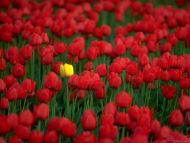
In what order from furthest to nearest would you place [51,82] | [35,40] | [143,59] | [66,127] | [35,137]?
[35,40], [143,59], [51,82], [66,127], [35,137]

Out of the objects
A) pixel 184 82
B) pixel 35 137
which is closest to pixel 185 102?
pixel 184 82

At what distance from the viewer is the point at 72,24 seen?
441 cm

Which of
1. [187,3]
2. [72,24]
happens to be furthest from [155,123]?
[187,3]

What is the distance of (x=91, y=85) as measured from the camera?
305cm

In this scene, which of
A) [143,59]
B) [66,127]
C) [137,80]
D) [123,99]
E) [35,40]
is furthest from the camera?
[35,40]

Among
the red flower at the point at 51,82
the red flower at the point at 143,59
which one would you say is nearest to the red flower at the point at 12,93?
the red flower at the point at 51,82

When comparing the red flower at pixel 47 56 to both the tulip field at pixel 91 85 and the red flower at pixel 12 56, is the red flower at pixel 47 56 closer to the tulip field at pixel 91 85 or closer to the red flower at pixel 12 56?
the tulip field at pixel 91 85

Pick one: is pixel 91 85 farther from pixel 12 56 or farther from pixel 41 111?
pixel 12 56

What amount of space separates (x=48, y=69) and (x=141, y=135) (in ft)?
5.29

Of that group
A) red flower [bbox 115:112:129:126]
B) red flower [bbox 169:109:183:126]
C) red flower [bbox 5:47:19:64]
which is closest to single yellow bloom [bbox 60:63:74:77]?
red flower [bbox 5:47:19:64]

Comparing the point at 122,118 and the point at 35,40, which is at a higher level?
the point at 35,40

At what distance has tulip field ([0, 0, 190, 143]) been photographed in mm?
2576

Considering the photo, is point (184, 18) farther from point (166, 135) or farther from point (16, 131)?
point (16, 131)

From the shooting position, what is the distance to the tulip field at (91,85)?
258cm
